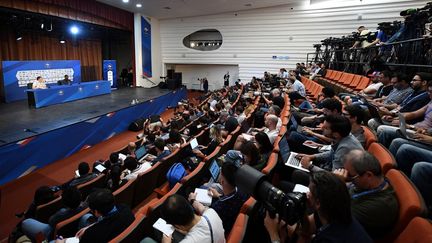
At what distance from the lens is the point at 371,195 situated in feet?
4.73

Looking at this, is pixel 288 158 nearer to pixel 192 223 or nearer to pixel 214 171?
pixel 214 171

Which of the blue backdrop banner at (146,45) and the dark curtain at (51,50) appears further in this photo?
the blue backdrop banner at (146,45)

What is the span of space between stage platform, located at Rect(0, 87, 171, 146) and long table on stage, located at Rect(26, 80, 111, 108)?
1.00 ft

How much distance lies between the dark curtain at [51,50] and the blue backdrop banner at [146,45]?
3331mm

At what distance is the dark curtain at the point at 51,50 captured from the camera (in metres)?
10.7

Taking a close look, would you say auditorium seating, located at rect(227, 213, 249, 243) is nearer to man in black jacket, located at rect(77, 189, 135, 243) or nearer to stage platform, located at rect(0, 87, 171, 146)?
man in black jacket, located at rect(77, 189, 135, 243)

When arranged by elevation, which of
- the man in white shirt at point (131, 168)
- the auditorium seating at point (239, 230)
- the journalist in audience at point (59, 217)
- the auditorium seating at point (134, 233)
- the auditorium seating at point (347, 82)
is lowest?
the journalist in audience at point (59, 217)

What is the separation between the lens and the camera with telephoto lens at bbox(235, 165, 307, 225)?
1.09 meters

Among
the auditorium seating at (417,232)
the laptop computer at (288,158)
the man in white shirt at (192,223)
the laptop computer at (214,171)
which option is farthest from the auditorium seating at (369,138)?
the man in white shirt at (192,223)

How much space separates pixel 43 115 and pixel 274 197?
8333mm

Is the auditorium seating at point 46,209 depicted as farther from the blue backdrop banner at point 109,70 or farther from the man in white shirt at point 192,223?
the blue backdrop banner at point 109,70

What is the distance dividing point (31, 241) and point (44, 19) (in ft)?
34.3

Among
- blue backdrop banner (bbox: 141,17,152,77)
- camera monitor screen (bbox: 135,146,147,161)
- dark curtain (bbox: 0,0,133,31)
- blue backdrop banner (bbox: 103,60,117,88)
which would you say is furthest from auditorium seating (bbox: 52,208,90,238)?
blue backdrop banner (bbox: 141,17,152,77)

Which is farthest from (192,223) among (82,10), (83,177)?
(82,10)
